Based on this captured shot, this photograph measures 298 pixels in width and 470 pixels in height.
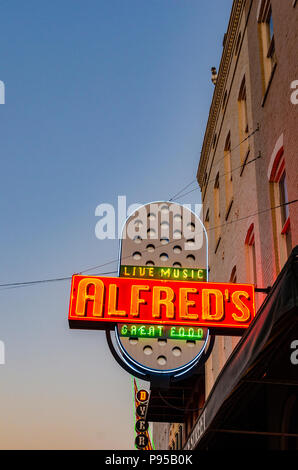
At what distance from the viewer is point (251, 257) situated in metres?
12.2

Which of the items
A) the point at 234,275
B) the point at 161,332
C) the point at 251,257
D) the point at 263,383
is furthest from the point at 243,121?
the point at 263,383

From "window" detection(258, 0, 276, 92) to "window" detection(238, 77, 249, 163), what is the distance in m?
1.63

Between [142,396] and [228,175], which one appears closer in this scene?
[228,175]

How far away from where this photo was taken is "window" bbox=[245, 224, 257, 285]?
38.9 ft

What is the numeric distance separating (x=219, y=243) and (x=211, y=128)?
13.4 feet

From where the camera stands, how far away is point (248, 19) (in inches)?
515

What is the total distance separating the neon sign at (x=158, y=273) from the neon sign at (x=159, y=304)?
79 cm

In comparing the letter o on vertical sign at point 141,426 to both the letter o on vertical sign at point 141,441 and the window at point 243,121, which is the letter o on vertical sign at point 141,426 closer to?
the letter o on vertical sign at point 141,441

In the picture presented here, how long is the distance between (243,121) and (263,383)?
Answer: 7.87 metres

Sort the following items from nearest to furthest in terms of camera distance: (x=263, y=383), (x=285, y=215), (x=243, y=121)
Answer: (x=263, y=383) < (x=285, y=215) < (x=243, y=121)

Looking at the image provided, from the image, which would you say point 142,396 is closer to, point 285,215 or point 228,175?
point 228,175

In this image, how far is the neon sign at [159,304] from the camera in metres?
9.84

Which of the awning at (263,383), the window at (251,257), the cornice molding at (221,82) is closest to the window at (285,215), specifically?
the window at (251,257)

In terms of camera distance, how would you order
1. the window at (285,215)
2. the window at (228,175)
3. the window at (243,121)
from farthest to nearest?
the window at (228,175) < the window at (243,121) < the window at (285,215)
